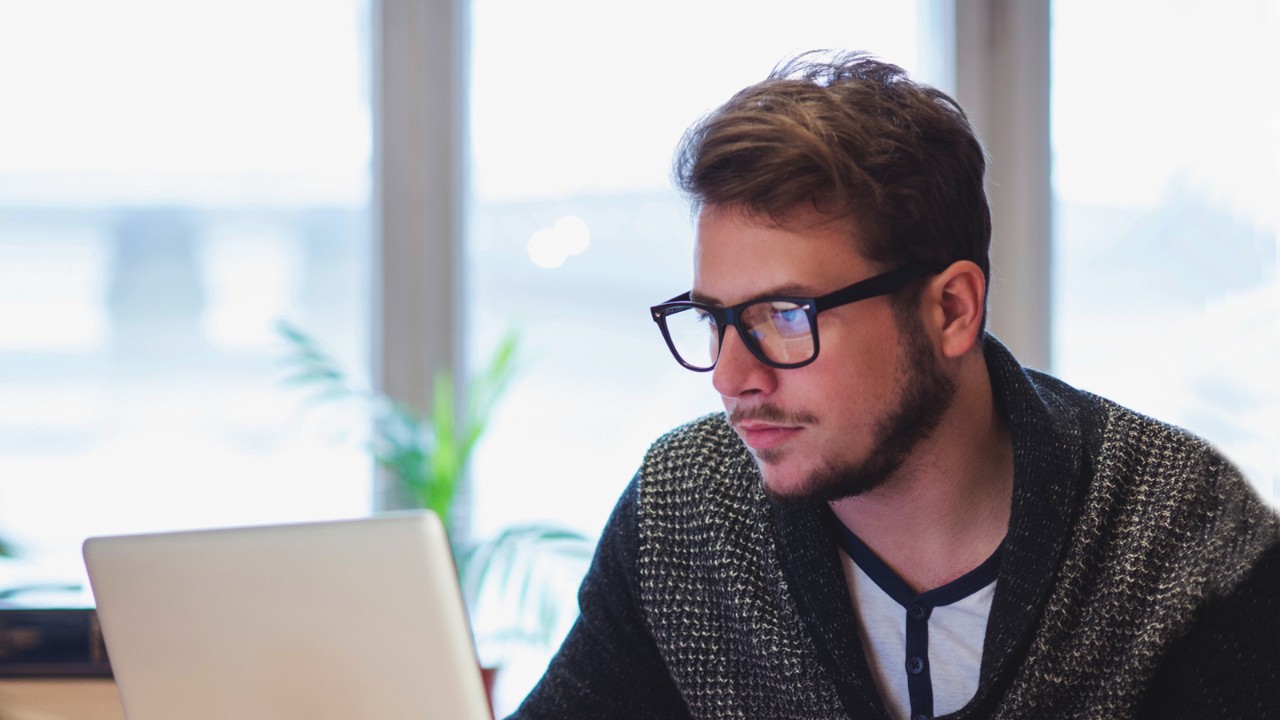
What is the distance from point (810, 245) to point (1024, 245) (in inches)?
70.4

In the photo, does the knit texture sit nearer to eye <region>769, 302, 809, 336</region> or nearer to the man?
the man

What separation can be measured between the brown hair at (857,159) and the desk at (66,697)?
105 cm

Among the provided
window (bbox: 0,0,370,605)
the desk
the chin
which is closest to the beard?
the chin

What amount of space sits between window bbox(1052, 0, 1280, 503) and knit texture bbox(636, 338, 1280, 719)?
1078mm

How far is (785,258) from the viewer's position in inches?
46.7

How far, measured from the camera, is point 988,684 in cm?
113

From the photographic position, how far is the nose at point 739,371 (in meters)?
1.20

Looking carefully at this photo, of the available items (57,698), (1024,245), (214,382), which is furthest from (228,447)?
(1024,245)

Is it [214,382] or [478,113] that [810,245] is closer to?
[478,113]

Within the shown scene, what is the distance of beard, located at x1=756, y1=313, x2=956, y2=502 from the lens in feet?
4.02

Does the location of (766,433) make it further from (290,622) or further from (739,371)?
(290,622)

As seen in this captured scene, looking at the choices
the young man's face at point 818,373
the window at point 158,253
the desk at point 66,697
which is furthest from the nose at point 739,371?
the window at point 158,253

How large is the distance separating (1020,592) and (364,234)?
80.6 inches

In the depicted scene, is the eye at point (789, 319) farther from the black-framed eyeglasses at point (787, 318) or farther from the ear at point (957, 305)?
the ear at point (957, 305)
